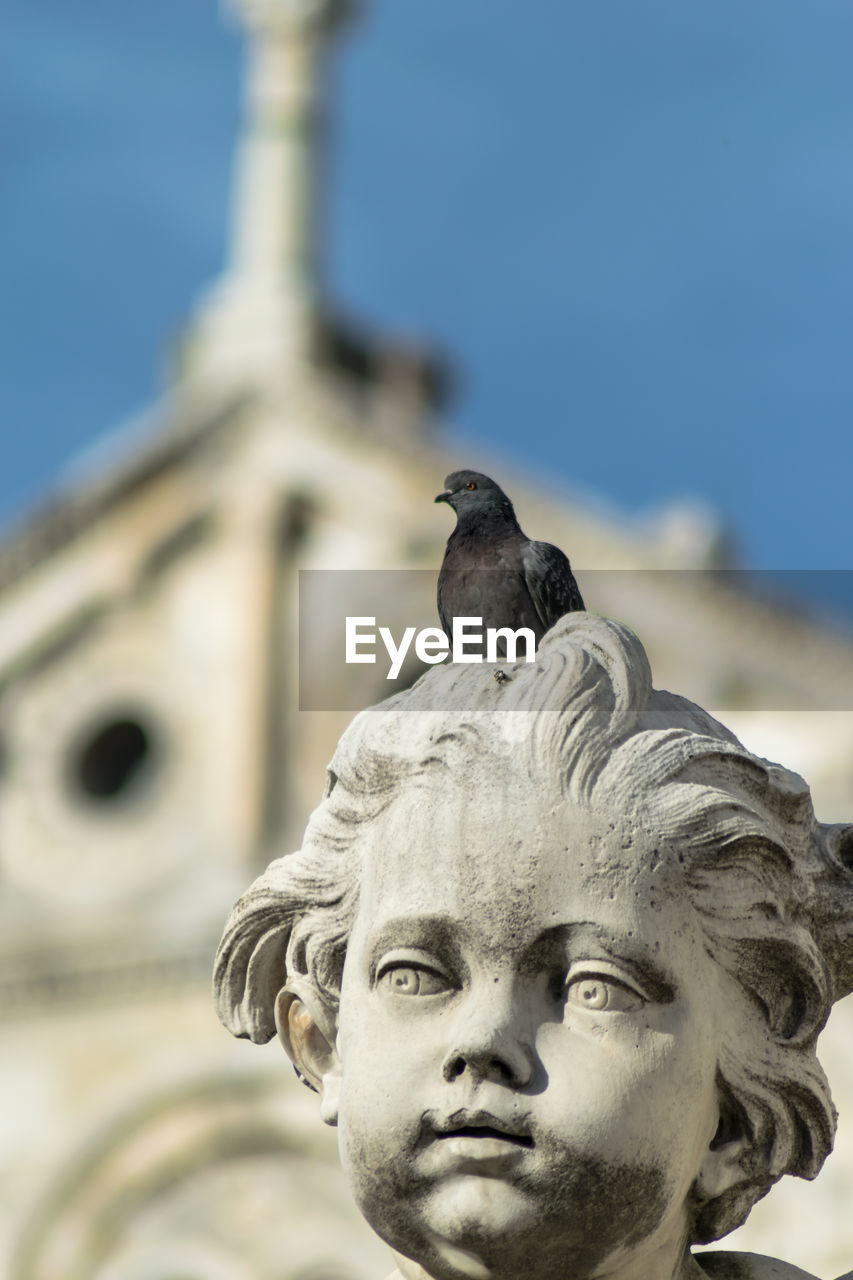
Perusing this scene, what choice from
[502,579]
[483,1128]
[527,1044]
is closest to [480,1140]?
[483,1128]

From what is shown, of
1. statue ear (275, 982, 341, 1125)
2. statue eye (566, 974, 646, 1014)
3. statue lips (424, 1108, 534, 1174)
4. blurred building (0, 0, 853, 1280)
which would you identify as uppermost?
blurred building (0, 0, 853, 1280)

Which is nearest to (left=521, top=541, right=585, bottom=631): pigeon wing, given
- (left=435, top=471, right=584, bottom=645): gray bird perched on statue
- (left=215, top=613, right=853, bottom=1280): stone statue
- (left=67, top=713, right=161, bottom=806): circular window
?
(left=435, top=471, right=584, bottom=645): gray bird perched on statue

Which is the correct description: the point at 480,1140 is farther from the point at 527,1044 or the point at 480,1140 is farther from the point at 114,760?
the point at 114,760

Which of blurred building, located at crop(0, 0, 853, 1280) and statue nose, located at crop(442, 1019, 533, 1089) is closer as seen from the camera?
statue nose, located at crop(442, 1019, 533, 1089)

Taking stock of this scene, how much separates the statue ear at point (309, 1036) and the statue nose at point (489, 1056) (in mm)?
333

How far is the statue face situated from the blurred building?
13.6 meters

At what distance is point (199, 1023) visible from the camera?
64.5 ft

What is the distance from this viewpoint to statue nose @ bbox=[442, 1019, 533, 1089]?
3.57 meters

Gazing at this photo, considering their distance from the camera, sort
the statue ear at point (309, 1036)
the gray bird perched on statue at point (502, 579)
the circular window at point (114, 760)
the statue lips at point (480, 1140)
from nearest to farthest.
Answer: the statue lips at point (480, 1140)
the statue ear at point (309, 1036)
the gray bird perched on statue at point (502, 579)
the circular window at point (114, 760)

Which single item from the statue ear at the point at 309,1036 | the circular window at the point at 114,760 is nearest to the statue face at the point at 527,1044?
the statue ear at the point at 309,1036

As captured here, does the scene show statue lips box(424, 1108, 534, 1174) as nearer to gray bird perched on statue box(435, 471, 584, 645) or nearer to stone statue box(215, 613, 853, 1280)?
stone statue box(215, 613, 853, 1280)

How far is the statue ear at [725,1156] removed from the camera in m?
3.77

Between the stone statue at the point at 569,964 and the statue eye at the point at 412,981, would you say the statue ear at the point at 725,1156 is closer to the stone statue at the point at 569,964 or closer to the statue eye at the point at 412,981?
the stone statue at the point at 569,964

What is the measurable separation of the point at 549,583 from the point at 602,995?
0.73 m
